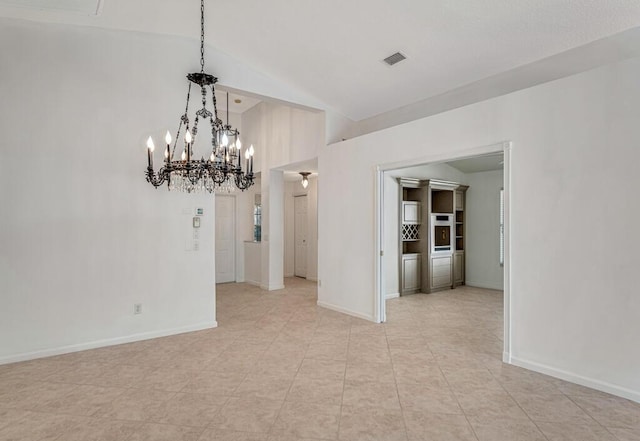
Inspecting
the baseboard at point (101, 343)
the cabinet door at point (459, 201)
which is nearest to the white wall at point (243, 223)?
the baseboard at point (101, 343)

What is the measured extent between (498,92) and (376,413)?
13.1ft

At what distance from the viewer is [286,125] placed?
23.0 ft

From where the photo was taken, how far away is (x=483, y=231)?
7.84 metres

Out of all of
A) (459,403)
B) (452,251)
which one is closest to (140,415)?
(459,403)

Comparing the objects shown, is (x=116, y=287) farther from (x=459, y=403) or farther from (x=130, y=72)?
(x=459, y=403)

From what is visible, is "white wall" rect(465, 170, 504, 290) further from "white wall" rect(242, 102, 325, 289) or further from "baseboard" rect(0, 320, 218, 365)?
"baseboard" rect(0, 320, 218, 365)

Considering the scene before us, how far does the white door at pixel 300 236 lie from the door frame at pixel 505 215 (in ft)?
14.2

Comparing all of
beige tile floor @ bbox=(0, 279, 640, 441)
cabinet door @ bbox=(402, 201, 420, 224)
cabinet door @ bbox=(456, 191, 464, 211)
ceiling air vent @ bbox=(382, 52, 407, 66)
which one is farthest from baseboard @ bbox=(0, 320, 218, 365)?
cabinet door @ bbox=(456, 191, 464, 211)

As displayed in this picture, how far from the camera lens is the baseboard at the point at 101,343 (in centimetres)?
374

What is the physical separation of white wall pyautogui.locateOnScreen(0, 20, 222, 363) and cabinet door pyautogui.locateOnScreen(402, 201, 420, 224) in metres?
3.73

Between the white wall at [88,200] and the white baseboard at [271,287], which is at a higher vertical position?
the white wall at [88,200]

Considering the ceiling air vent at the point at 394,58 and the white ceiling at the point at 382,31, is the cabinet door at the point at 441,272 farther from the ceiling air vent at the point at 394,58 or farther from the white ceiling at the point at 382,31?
the ceiling air vent at the point at 394,58

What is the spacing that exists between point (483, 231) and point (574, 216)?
4.89 meters

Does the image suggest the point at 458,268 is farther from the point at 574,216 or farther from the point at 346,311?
the point at 574,216
